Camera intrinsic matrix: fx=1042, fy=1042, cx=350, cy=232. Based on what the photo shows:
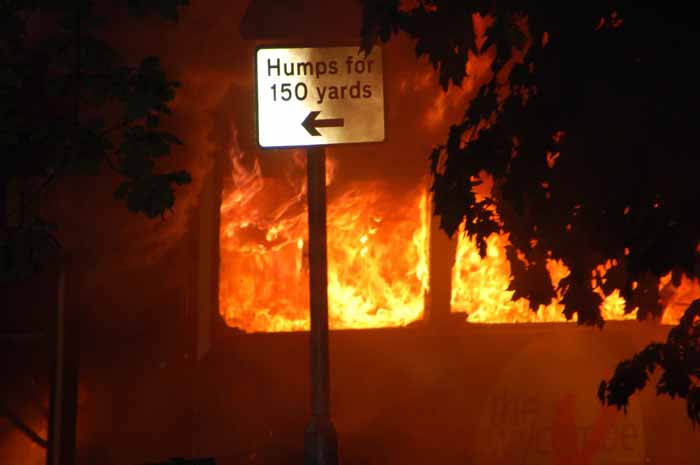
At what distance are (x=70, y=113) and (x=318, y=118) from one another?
1.81 m

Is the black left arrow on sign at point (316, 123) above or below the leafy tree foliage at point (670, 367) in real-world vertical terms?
above

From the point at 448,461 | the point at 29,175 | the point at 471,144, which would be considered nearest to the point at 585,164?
the point at 471,144

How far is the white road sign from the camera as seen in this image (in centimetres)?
709

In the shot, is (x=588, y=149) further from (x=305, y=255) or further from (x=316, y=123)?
(x=305, y=255)

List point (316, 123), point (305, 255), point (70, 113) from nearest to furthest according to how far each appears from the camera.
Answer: point (70, 113) < point (316, 123) < point (305, 255)

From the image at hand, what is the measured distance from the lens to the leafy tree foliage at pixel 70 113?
5.50m

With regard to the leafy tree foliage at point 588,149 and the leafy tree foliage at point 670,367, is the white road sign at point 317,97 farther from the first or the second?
the leafy tree foliage at point 670,367

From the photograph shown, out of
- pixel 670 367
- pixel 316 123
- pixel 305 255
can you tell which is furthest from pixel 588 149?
pixel 305 255

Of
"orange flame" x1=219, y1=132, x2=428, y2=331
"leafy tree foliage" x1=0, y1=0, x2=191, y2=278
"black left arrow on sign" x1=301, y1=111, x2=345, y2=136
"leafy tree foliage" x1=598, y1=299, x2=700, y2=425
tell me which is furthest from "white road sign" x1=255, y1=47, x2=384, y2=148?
"leafy tree foliage" x1=598, y1=299, x2=700, y2=425

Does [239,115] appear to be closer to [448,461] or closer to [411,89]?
[411,89]

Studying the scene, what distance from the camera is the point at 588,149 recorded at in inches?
196

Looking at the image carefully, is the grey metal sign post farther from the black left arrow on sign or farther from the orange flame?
the orange flame

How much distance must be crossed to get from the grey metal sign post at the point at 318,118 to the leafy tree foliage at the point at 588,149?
4.94 ft

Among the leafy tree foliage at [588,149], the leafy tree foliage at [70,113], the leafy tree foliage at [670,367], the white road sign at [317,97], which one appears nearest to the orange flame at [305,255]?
the white road sign at [317,97]
